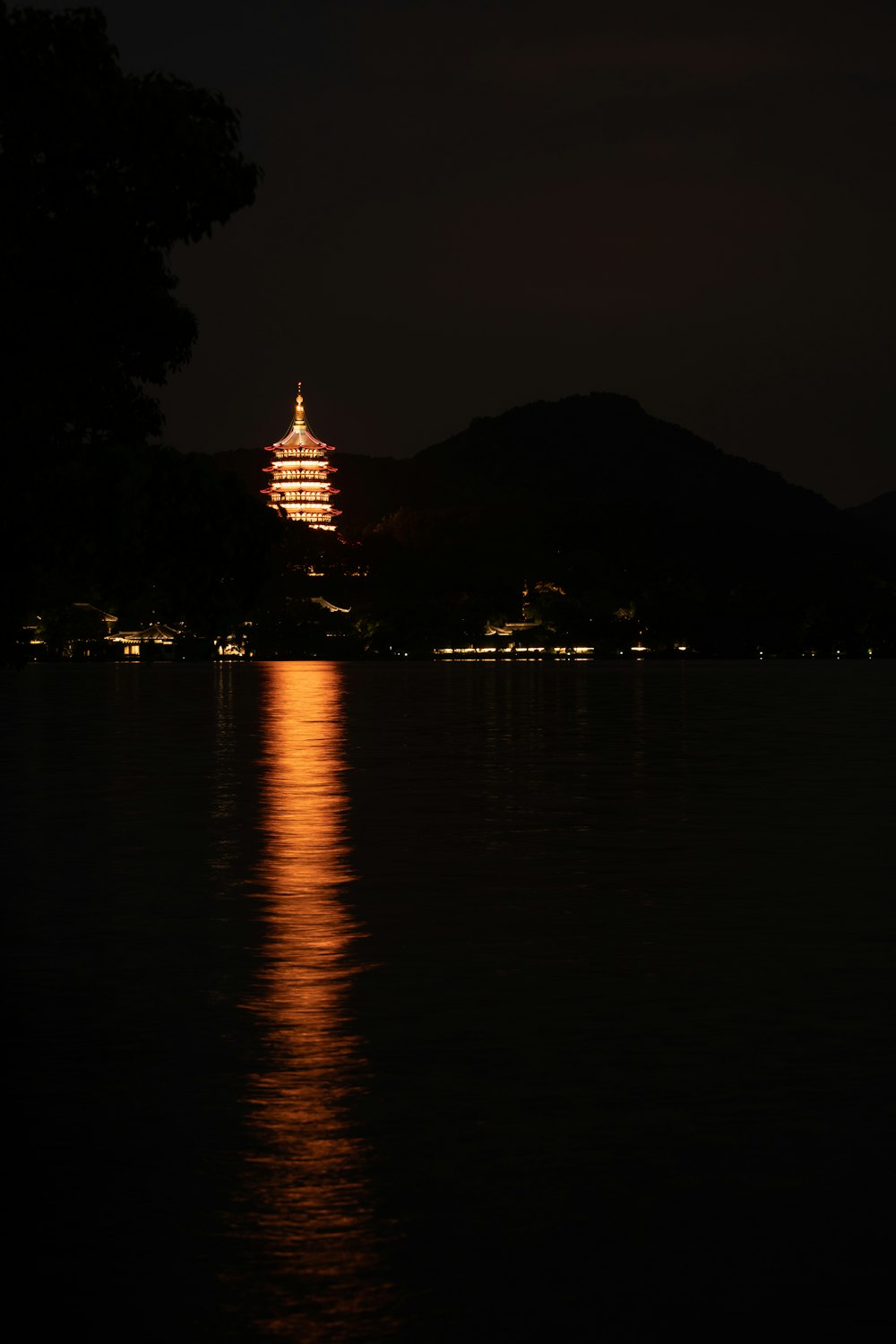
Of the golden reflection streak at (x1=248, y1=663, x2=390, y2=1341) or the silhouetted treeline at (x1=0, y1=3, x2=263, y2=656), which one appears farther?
the silhouetted treeline at (x1=0, y1=3, x2=263, y2=656)

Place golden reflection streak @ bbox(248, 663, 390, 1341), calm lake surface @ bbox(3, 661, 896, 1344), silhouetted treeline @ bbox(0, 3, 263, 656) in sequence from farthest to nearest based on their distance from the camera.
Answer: silhouetted treeline @ bbox(0, 3, 263, 656) < calm lake surface @ bbox(3, 661, 896, 1344) < golden reflection streak @ bbox(248, 663, 390, 1341)

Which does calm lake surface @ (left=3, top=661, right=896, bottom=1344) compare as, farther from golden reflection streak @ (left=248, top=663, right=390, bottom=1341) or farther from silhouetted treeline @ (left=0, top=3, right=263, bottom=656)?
silhouetted treeline @ (left=0, top=3, right=263, bottom=656)

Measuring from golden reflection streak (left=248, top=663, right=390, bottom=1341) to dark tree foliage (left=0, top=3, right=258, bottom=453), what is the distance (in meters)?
9.66

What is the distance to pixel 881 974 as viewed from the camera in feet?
38.4

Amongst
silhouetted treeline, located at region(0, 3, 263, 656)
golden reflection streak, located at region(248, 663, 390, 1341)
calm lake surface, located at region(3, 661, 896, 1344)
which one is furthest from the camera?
silhouetted treeline, located at region(0, 3, 263, 656)

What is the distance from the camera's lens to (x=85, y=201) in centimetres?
2616

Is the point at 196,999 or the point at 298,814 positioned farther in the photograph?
the point at 298,814

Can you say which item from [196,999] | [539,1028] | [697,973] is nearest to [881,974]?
[697,973]

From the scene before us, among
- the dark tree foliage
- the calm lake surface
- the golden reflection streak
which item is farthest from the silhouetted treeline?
the golden reflection streak

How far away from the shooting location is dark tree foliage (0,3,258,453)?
25.2 m

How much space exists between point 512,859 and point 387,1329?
44.1ft

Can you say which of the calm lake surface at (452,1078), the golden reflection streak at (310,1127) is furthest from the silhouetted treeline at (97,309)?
the golden reflection streak at (310,1127)

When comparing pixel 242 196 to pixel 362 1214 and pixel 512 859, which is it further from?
pixel 362 1214

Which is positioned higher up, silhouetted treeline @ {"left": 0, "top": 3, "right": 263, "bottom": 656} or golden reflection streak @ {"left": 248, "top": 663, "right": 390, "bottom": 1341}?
silhouetted treeline @ {"left": 0, "top": 3, "right": 263, "bottom": 656}
